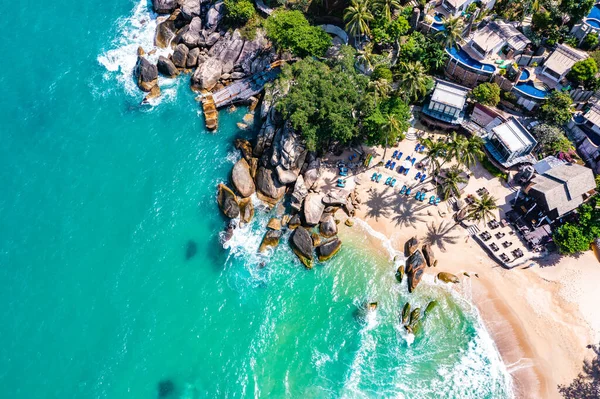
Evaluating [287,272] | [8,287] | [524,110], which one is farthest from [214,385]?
[524,110]

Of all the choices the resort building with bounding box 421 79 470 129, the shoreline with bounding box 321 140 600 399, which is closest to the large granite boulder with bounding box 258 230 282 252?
the shoreline with bounding box 321 140 600 399

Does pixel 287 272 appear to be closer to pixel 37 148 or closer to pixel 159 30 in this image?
pixel 37 148

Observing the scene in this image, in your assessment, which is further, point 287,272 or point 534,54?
point 534,54

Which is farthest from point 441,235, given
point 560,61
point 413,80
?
point 560,61

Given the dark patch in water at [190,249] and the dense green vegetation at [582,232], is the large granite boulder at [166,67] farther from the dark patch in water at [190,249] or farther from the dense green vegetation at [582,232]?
the dense green vegetation at [582,232]

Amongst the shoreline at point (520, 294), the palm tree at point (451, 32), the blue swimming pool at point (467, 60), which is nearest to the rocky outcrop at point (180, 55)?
Answer: the shoreline at point (520, 294)

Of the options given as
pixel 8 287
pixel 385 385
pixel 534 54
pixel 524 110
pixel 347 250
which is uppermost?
pixel 534 54

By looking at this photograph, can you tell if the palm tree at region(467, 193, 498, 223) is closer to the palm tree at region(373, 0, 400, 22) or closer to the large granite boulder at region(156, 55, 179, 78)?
the palm tree at region(373, 0, 400, 22)

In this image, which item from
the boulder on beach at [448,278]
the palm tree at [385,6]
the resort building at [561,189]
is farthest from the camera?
the palm tree at [385,6]
